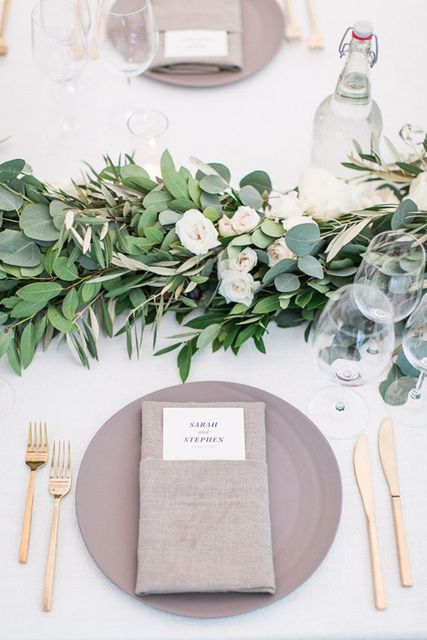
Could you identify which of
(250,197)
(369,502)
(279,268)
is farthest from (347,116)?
(369,502)

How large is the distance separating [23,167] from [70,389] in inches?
14.6

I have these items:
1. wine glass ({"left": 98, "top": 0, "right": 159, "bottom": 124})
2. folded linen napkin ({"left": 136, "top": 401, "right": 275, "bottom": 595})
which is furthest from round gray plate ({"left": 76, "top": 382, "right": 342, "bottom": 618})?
wine glass ({"left": 98, "top": 0, "right": 159, "bottom": 124})

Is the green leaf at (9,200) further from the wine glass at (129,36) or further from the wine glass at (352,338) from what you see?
the wine glass at (352,338)

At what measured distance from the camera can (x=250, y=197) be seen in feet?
4.10

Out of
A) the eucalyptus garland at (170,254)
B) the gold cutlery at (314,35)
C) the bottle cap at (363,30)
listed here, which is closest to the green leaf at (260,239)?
the eucalyptus garland at (170,254)

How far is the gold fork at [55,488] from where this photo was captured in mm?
1010

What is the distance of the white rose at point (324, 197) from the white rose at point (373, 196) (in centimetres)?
6

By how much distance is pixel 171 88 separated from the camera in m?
1.57

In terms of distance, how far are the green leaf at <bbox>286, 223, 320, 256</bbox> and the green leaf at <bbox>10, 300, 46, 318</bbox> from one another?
401 mm

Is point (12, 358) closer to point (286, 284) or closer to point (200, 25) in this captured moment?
point (286, 284)

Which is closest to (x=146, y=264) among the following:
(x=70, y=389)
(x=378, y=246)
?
(x=70, y=389)

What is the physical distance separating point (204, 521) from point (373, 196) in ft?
2.06

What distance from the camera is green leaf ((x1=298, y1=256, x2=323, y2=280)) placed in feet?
3.84

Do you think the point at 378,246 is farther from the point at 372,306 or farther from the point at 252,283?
the point at 252,283
